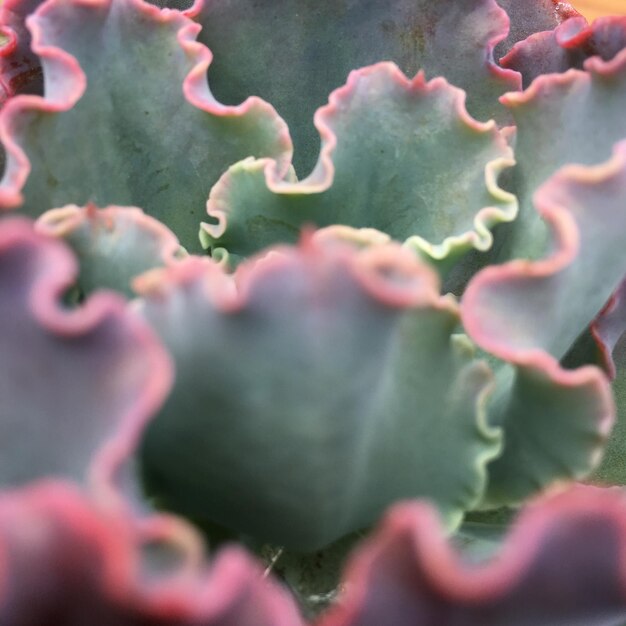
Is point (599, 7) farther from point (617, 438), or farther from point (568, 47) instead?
point (617, 438)

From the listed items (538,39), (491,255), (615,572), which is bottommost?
(615,572)

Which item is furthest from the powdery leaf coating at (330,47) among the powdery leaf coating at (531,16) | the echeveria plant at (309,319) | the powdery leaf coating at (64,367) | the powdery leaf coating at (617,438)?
the powdery leaf coating at (64,367)

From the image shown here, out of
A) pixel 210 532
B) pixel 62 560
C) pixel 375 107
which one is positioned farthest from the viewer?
pixel 375 107

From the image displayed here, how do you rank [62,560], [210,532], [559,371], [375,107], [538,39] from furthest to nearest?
[538,39] < [375,107] < [210,532] < [559,371] < [62,560]

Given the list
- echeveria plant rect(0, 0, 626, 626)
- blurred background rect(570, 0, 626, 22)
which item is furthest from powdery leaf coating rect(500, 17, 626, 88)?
blurred background rect(570, 0, 626, 22)

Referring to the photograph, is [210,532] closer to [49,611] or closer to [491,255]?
[49,611]

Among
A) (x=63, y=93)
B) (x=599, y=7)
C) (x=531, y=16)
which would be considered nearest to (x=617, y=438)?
(x=531, y=16)

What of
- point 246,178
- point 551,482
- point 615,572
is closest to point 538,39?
point 246,178
